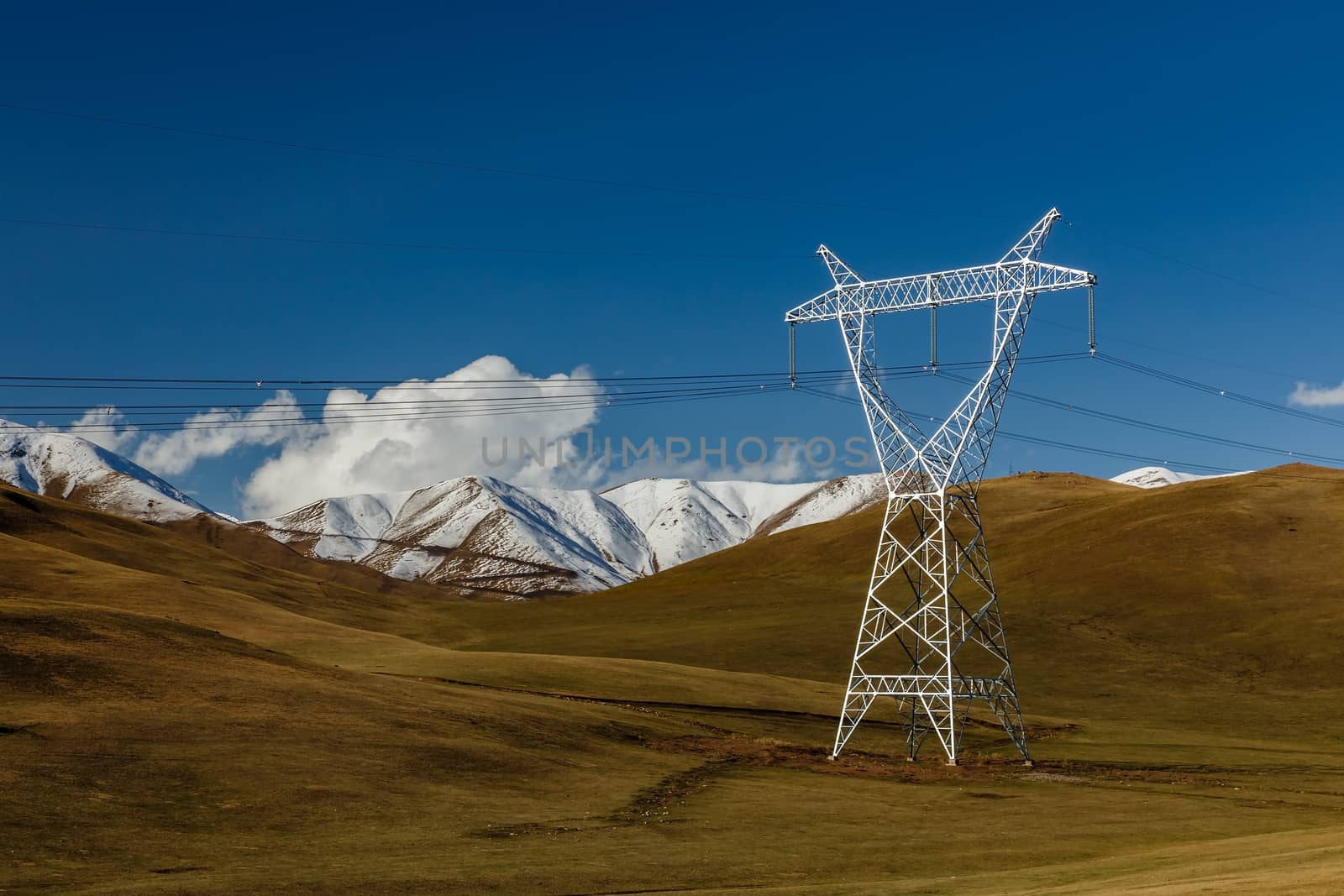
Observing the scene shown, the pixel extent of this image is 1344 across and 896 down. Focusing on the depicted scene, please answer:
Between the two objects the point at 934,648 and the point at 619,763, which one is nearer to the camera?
the point at 619,763

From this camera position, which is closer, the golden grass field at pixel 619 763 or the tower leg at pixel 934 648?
the golden grass field at pixel 619 763

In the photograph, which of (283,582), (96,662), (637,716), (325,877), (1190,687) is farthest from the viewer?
(283,582)

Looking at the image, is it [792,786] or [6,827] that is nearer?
[6,827]

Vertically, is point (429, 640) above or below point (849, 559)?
below

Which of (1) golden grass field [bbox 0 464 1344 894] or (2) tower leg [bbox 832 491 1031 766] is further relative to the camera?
(2) tower leg [bbox 832 491 1031 766]

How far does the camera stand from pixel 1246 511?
537ft

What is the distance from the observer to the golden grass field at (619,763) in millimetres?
34188

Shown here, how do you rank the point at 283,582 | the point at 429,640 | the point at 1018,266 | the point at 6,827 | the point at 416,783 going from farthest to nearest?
the point at 283,582
the point at 429,640
the point at 1018,266
the point at 416,783
the point at 6,827

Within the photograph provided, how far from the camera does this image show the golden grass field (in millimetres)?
34188

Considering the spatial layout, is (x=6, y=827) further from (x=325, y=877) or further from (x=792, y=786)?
(x=792, y=786)

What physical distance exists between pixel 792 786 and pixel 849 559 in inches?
5458

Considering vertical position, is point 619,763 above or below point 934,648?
below

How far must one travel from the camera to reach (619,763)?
59.1 metres

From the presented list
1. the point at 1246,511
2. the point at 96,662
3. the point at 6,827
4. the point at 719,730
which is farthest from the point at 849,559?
the point at 6,827
